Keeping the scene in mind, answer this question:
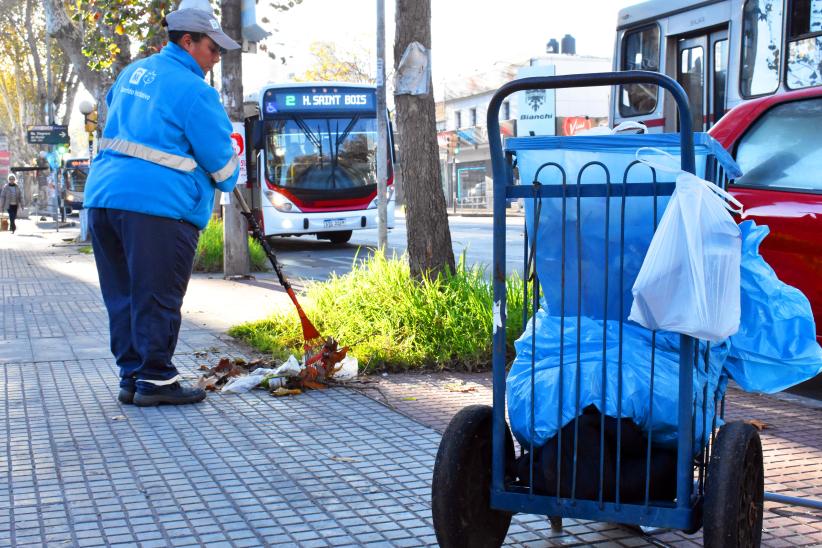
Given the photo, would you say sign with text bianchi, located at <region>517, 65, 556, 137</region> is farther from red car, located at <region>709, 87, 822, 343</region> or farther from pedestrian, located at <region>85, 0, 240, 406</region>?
pedestrian, located at <region>85, 0, 240, 406</region>

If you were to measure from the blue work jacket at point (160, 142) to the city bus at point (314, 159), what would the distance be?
13.8 metres

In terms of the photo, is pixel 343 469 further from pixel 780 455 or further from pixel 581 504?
pixel 780 455

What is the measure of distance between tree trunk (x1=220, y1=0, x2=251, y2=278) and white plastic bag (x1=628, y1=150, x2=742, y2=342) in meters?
10.7

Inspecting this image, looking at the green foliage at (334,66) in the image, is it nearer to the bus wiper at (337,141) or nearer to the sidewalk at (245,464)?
the bus wiper at (337,141)

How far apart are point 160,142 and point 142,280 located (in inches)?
29.0

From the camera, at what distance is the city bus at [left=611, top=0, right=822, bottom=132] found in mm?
11812

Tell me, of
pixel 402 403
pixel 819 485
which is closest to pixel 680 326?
pixel 819 485

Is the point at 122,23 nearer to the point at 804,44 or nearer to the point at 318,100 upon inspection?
the point at 318,100

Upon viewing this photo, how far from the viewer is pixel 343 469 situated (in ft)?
14.6

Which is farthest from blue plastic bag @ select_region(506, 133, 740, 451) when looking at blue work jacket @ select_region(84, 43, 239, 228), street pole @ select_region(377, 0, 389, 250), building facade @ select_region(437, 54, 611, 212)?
building facade @ select_region(437, 54, 611, 212)

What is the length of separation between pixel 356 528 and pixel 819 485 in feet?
6.34

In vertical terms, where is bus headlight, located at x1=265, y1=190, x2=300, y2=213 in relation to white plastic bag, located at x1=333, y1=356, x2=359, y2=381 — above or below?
above

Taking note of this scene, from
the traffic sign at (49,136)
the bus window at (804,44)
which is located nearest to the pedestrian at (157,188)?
the bus window at (804,44)

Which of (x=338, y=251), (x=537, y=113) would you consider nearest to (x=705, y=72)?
(x=537, y=113)
